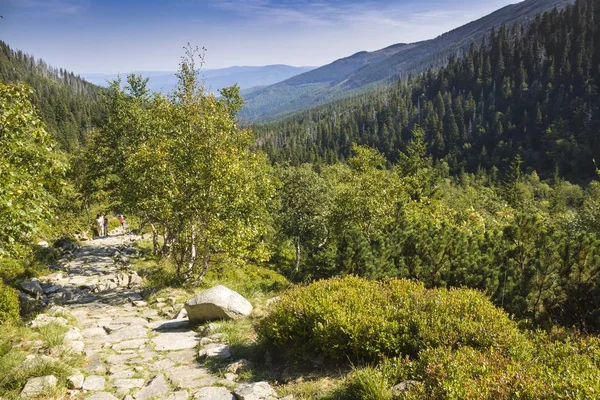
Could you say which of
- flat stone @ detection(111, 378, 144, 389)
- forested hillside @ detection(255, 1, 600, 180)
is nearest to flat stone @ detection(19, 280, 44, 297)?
flat stone @ detection(111, 378, 144, 389)

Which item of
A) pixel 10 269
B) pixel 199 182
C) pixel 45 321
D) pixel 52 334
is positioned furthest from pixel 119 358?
pixel 10 269

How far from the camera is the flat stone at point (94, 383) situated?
6515 mm

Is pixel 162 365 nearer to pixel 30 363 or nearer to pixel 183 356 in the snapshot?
pixel 183 356

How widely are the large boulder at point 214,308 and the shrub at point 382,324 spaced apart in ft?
7.99

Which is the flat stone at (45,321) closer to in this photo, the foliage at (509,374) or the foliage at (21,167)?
the foliage at (21,167)

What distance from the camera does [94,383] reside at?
6.67 metres

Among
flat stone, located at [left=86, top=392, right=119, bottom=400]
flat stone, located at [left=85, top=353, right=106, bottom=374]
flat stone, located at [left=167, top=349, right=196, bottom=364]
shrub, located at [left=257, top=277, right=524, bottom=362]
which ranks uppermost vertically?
shrub, located at [left=257, top=277, right=524, bottom=362]

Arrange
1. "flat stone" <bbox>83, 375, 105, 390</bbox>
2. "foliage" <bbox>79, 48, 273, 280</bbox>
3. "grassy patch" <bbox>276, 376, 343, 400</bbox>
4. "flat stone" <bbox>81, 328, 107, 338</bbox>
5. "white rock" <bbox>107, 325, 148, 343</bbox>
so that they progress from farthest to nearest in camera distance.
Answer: "foliage" <bbox>79, 48, 273, 280</bbox> → "flat stone" <bbox>81, 328, 107, 338</bbox> → "white rock" <bbox>107, 325, 148, 343</bbox> → "flat stone" <bbox>83, 375, 105, 390</bbox> → "grassy patch" <bbox>276, 376, 343, 400</bbox>

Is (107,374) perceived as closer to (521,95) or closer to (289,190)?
(289,190)

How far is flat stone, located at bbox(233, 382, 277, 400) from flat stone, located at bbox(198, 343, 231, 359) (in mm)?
1493

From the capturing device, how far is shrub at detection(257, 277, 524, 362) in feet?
20.0

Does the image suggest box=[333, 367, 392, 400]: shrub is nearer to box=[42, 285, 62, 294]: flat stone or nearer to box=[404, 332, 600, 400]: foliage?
box=[404, 332, 600, 400]: foliage

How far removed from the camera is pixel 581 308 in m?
10.3

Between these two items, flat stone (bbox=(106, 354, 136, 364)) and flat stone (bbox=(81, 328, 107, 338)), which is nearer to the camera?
flat stone (bbox=(106, 354, 136, 364))
